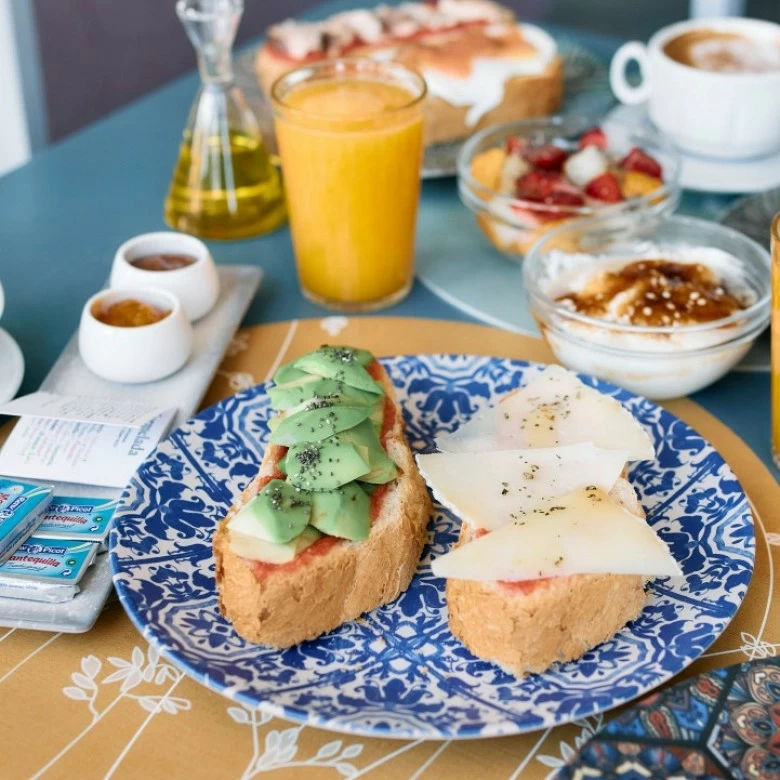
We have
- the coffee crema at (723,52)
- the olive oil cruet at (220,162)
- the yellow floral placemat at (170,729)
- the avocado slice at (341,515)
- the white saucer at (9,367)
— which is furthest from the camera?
the coffee crema at (723,52)

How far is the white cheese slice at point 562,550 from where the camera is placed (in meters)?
1.08

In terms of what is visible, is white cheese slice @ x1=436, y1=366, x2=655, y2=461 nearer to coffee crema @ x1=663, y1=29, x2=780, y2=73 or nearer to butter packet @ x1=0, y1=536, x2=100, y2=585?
butter packet @ x1=0, y1=536, x2=100, y2=585

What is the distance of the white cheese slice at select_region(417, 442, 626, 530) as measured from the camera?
118cm

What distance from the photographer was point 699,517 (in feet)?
4.29

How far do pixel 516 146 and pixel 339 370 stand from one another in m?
0.88

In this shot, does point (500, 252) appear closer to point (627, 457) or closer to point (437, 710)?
point (627, 457)

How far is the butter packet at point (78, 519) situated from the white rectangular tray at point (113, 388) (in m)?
0.03

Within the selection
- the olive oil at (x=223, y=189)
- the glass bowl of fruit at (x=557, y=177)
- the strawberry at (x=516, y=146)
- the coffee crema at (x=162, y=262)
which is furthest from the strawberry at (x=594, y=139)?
the coffee crema at (x=162, y=262)

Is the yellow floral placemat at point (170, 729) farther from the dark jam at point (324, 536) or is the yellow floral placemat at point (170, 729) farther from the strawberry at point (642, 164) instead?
the strawberry at point (642, 164)

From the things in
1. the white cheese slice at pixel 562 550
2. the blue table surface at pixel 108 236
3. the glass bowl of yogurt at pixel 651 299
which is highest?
the white cheese slice at pixel 562 550

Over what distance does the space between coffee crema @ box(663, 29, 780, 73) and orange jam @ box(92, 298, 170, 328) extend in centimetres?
130

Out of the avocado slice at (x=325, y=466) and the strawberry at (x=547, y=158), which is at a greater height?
the avocado slice at (x=325, y=466)

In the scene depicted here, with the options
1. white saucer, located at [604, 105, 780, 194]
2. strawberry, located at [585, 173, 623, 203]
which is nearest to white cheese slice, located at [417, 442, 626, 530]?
strawberry, located at [585, 173, 623, 203]

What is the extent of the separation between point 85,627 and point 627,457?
67 centimetres
